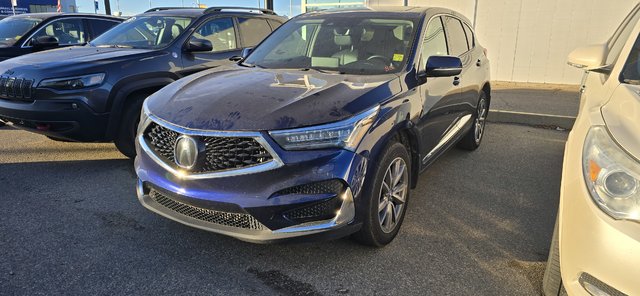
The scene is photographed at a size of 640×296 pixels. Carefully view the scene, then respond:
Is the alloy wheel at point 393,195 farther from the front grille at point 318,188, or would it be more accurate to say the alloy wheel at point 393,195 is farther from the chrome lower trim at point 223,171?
the chrome lower trim at point 223,171

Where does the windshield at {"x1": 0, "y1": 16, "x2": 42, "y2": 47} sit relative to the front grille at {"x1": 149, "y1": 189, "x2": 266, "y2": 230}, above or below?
above

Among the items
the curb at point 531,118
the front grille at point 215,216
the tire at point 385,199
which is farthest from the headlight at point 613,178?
the curb at point 531,118

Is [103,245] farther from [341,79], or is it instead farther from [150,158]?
[341,79]

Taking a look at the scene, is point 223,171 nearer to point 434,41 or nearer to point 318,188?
point 318,188

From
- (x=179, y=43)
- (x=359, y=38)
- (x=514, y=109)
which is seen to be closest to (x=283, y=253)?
(x=359, y=38)

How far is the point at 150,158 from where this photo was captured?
2938 millimetres

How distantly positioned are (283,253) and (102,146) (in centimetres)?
355

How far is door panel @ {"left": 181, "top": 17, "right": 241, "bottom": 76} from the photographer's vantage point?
5.30m

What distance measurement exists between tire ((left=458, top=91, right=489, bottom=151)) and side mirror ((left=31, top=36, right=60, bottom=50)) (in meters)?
6.20

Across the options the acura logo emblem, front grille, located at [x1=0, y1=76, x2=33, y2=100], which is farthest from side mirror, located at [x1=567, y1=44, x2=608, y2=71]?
front grille, located at [x1=0, y1=76, x2=33, y2=100]

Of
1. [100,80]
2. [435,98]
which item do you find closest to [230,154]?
[435,98]

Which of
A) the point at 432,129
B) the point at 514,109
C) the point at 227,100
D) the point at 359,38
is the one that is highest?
the point at 359,38

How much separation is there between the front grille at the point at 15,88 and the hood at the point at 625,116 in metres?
4.77

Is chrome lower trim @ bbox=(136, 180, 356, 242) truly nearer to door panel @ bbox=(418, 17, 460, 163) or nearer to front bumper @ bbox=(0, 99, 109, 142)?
door panel @ bbox=(418, 17, 460, 163)
